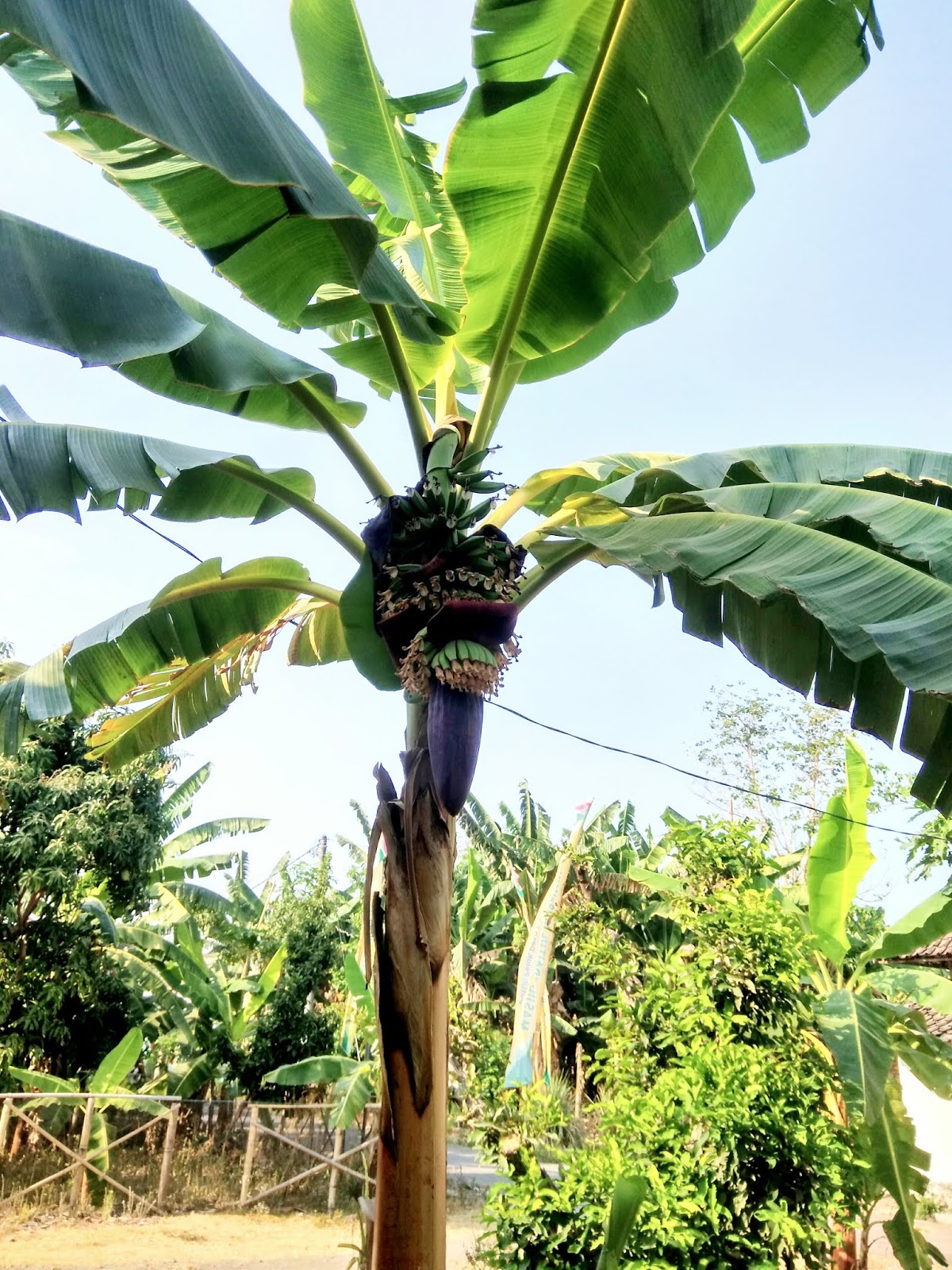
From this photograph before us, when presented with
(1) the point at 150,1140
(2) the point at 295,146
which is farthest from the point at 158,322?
(1) the point at 150,1140

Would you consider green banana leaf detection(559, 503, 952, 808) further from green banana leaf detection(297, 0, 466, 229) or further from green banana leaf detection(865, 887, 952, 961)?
green banana leaf detection(865, 887, 952, 961)

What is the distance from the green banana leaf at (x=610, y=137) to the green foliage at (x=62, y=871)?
8677mm

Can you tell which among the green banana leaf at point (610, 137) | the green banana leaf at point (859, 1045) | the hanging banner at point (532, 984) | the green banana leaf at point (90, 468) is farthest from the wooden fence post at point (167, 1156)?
the green banana leaf at point (610, 137)

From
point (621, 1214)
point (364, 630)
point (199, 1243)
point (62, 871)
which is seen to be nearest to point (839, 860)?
point (621, 1214)

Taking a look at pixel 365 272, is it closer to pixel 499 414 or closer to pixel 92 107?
pixel 92 107

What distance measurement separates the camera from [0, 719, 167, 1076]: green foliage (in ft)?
35.4

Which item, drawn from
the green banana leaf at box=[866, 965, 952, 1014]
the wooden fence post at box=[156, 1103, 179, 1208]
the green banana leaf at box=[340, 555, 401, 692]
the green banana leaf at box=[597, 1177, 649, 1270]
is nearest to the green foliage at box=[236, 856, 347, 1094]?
the wooden fence post at box=[156, 1103, 179, 1208]

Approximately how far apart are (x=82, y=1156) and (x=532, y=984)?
5769 mm

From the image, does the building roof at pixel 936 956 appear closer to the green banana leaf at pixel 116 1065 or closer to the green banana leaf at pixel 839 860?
the green banana leaf at pixel 839 860

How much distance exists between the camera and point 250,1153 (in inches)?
454

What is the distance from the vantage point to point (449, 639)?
3369mm

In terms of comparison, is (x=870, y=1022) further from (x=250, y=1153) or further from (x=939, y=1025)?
(x=939, y=1025)

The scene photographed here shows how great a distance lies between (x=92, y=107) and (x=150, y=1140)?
13.2 meters

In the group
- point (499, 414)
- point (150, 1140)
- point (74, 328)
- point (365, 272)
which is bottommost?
point (150, 1140)
